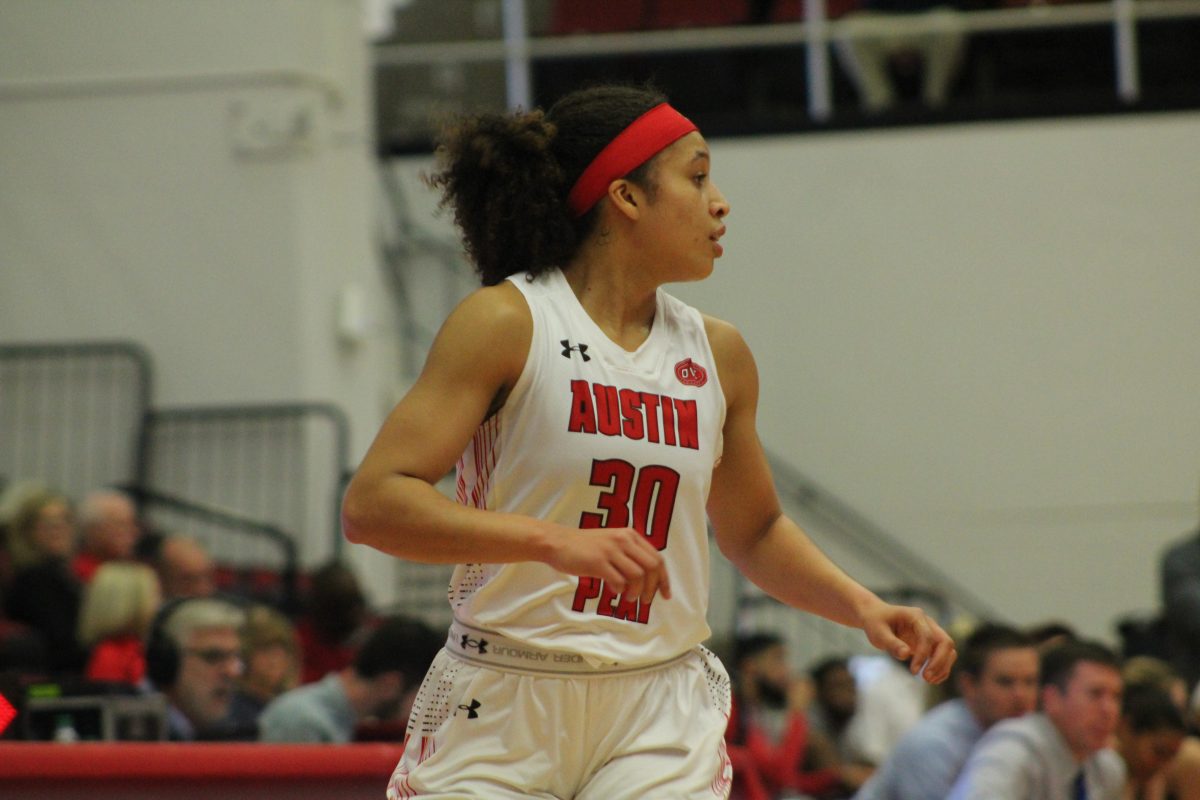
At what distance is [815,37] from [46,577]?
643 cm

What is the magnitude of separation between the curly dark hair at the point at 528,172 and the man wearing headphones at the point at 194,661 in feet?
10.1

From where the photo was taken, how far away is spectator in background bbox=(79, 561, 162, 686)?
646 cm

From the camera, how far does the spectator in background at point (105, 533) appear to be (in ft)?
26.7

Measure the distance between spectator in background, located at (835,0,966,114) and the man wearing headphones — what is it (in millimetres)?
7020

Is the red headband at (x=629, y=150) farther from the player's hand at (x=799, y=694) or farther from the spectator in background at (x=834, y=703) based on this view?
the spectator in background at (x=834, y=703)

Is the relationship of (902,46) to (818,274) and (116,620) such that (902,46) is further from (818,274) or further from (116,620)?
(116,620)

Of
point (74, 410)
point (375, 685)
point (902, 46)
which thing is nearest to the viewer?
point (375, 685)

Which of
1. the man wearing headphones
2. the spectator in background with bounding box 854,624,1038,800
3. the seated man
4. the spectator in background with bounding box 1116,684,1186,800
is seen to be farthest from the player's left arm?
the spectator in background with bounding box 1116,684,1186,800

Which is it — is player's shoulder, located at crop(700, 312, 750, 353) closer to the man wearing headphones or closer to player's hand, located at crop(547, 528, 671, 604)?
player's hand, located at crop(547, 528, 671, 604)

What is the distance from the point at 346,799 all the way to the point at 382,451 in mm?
1906

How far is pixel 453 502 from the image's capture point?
2.57 metres

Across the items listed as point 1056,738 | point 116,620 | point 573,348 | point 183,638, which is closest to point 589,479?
point 573,348

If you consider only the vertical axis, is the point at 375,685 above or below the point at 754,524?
below

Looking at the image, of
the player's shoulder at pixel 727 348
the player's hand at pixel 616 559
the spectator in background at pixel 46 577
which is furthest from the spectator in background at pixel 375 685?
the player's hand at pixel 616 559
